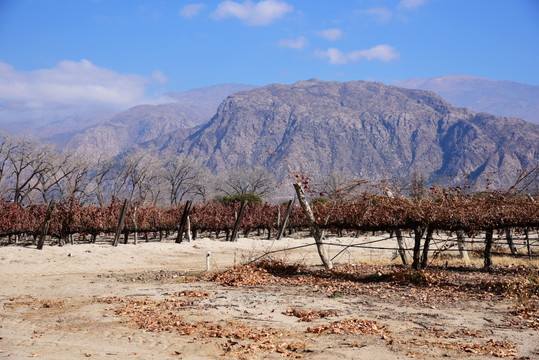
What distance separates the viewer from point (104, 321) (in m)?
7.07

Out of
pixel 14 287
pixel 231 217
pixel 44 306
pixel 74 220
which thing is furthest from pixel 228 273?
pixel 231 217

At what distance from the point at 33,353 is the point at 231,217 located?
68.7 feet

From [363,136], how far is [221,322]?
5782 inches

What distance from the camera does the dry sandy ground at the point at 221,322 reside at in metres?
5.52

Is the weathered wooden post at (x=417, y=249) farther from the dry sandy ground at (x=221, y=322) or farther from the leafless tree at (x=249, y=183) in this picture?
the leafless tree at (x=249, y=183)

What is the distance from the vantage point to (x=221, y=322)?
6.92 meters

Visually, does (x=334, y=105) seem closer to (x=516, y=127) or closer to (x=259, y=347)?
(x=516, y=127)

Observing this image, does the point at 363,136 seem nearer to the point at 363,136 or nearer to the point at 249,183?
the point at 363,136

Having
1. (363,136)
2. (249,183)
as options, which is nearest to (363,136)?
(363,136)

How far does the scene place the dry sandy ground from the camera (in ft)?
18.1

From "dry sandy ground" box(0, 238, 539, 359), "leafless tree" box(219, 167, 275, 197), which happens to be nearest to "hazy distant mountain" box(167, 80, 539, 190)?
"leafless tree" box(219, 167, 275, 197)

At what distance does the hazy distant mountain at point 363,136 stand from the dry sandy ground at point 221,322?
4477 inches

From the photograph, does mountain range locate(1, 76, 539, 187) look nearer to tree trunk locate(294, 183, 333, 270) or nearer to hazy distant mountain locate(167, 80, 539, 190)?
hazy distant mountain locate(167, 80, 539, 190)

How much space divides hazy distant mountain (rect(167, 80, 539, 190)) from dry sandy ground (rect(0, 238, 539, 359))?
4477 inches
